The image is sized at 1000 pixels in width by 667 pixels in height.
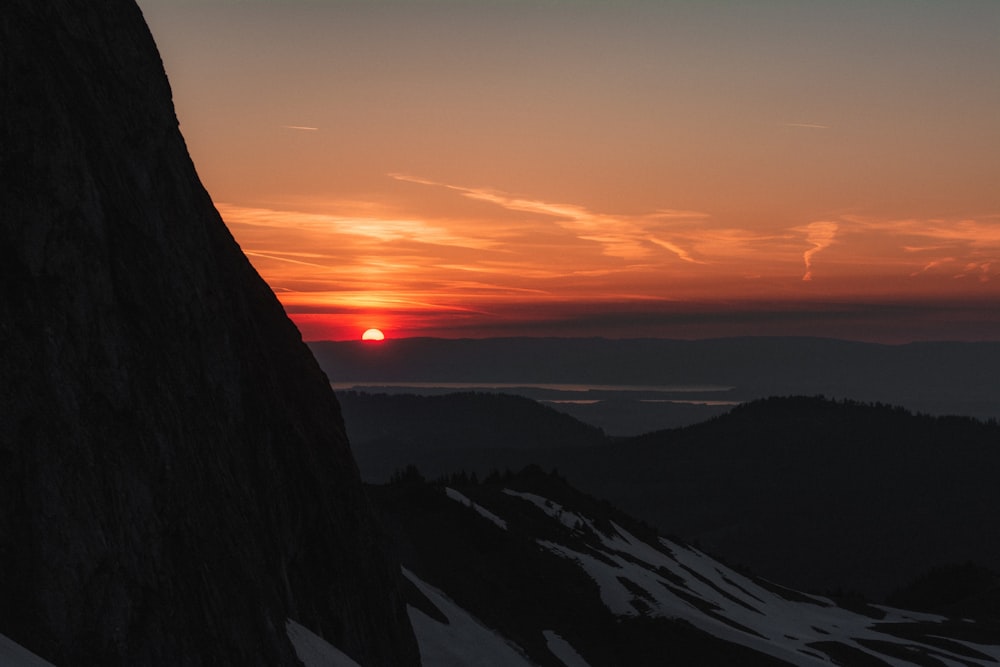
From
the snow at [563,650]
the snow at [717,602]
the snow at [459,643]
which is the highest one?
the snow at [459,643]

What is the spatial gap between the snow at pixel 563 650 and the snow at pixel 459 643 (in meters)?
4.65

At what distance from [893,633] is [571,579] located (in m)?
32.7

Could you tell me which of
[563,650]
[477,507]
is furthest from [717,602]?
[563,650]

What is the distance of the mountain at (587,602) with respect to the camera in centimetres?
4597

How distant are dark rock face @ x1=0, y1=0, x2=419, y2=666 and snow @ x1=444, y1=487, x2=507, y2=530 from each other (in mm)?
40517

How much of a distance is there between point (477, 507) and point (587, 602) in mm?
13815

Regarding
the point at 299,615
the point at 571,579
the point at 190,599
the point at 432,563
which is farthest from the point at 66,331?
the point at 571,579

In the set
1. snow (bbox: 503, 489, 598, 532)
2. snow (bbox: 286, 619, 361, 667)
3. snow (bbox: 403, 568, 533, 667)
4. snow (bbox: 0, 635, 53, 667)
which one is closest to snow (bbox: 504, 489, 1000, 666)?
snow (bbox: 503, 489, 598, 532)

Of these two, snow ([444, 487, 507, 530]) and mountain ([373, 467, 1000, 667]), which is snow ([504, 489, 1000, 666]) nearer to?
mountain ([373, 467, 1000, 667])

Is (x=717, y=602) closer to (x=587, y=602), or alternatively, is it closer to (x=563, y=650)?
(x=587, y=602)

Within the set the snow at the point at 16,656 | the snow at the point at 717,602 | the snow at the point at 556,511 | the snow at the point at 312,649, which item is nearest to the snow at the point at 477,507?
the snow at the point at 717,602

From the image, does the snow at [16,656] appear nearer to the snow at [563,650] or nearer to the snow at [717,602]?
the snow at [563,650]

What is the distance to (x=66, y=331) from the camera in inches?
581

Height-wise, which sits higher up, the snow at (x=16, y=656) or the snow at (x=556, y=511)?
the snow at (x=16, y=656)
